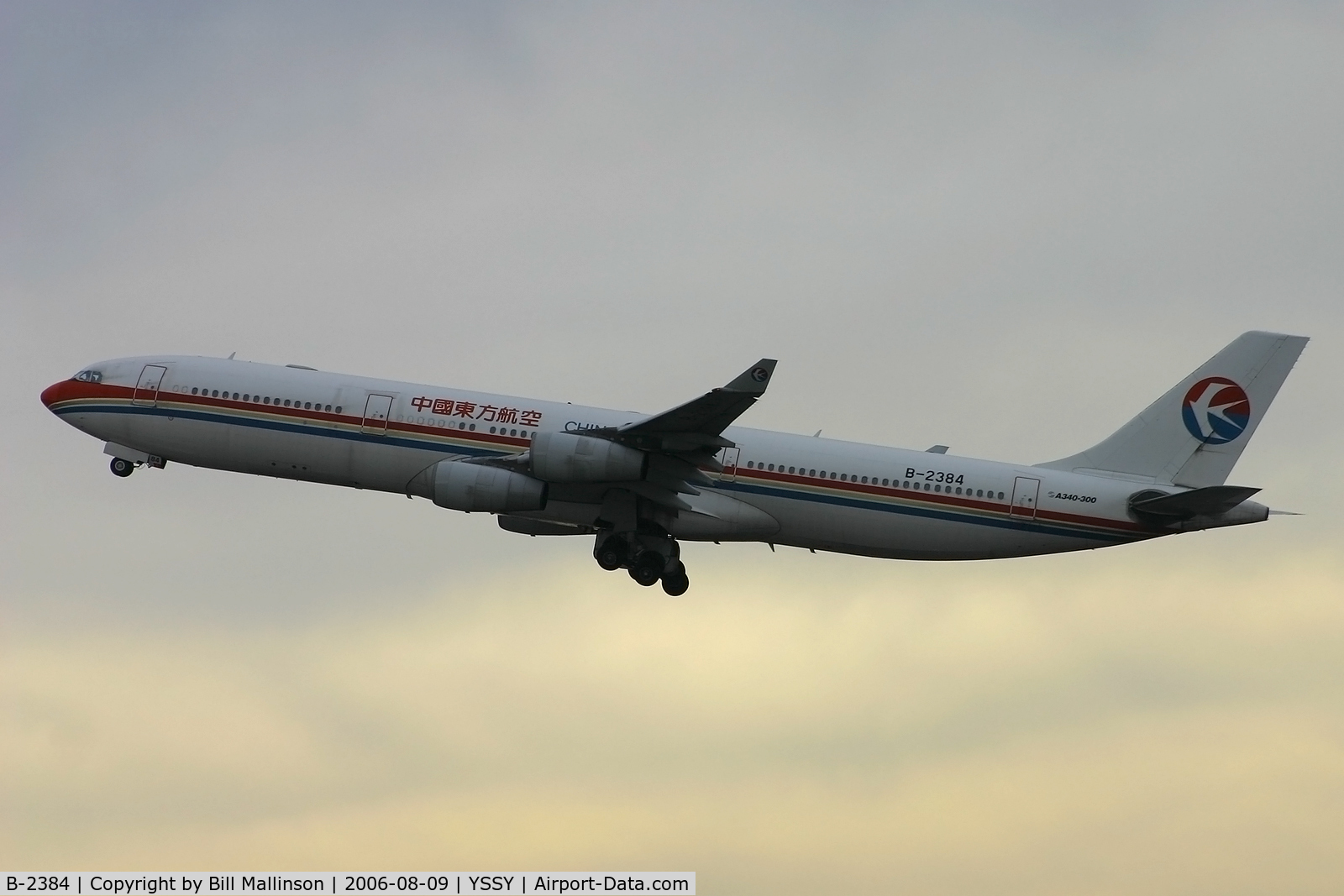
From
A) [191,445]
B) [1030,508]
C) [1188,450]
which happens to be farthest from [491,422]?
[1188,450]

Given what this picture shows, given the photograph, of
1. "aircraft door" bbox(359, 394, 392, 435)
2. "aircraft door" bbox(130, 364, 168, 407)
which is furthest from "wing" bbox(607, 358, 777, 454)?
"aircraft door" bbox(130, 364, 168, 407)

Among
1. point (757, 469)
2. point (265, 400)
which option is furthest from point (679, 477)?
point (265, 400)

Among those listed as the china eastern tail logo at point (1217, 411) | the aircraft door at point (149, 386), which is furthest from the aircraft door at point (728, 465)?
the aircraft door at point (149, 386)

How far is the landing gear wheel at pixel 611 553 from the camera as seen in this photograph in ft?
148

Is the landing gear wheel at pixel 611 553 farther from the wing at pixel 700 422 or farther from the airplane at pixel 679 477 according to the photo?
the wing at pixel 700 422

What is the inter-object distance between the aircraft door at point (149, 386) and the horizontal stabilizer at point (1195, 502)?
28393 millimetres

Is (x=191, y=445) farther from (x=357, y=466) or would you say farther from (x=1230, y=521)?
(x=1230, y=521)

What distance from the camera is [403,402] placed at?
44.8 m

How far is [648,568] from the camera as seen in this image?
45.2 meters

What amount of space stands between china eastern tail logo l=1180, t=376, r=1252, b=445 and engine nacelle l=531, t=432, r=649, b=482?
16.8 meters

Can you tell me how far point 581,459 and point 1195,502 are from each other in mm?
16933

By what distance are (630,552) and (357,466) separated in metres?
8.13

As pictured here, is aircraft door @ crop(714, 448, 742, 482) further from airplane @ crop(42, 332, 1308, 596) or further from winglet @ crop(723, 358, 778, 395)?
winglet @ crop(723, 358, 778, 395)

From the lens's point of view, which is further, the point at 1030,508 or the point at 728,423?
the point at 1030,508
